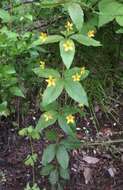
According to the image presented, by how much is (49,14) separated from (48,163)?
3.47ft

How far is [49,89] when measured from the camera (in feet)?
6.83

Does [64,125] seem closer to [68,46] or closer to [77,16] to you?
[68,46]

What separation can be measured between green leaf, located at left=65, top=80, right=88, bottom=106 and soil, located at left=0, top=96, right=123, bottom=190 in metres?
0.64

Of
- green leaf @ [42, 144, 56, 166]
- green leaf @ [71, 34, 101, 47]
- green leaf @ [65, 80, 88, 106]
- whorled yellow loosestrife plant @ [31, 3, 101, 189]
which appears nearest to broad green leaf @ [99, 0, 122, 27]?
whorled yellow loosestrife plant @ [31, 3, 101, 189]

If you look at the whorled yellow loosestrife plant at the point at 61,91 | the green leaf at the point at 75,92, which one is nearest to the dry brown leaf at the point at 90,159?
the whorled yellow loosestrife plant at the point at 61,91

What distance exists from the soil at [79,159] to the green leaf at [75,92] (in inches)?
25.1

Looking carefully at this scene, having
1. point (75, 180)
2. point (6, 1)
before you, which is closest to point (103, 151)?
point (75, 180)

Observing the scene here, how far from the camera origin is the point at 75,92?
82.4 inches

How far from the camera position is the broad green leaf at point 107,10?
254 centimetres

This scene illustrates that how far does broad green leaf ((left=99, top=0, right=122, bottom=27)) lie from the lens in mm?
2537

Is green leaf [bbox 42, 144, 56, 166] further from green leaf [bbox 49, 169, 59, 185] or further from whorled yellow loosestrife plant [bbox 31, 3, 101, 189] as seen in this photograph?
green leaf [bbox 49, 169, 59, 185]

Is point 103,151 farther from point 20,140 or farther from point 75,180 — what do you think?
point 20,140

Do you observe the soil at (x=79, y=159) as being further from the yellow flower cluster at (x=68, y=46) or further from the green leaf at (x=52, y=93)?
the yellow flower cluster at (x=68, y=46)

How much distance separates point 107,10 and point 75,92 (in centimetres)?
66
